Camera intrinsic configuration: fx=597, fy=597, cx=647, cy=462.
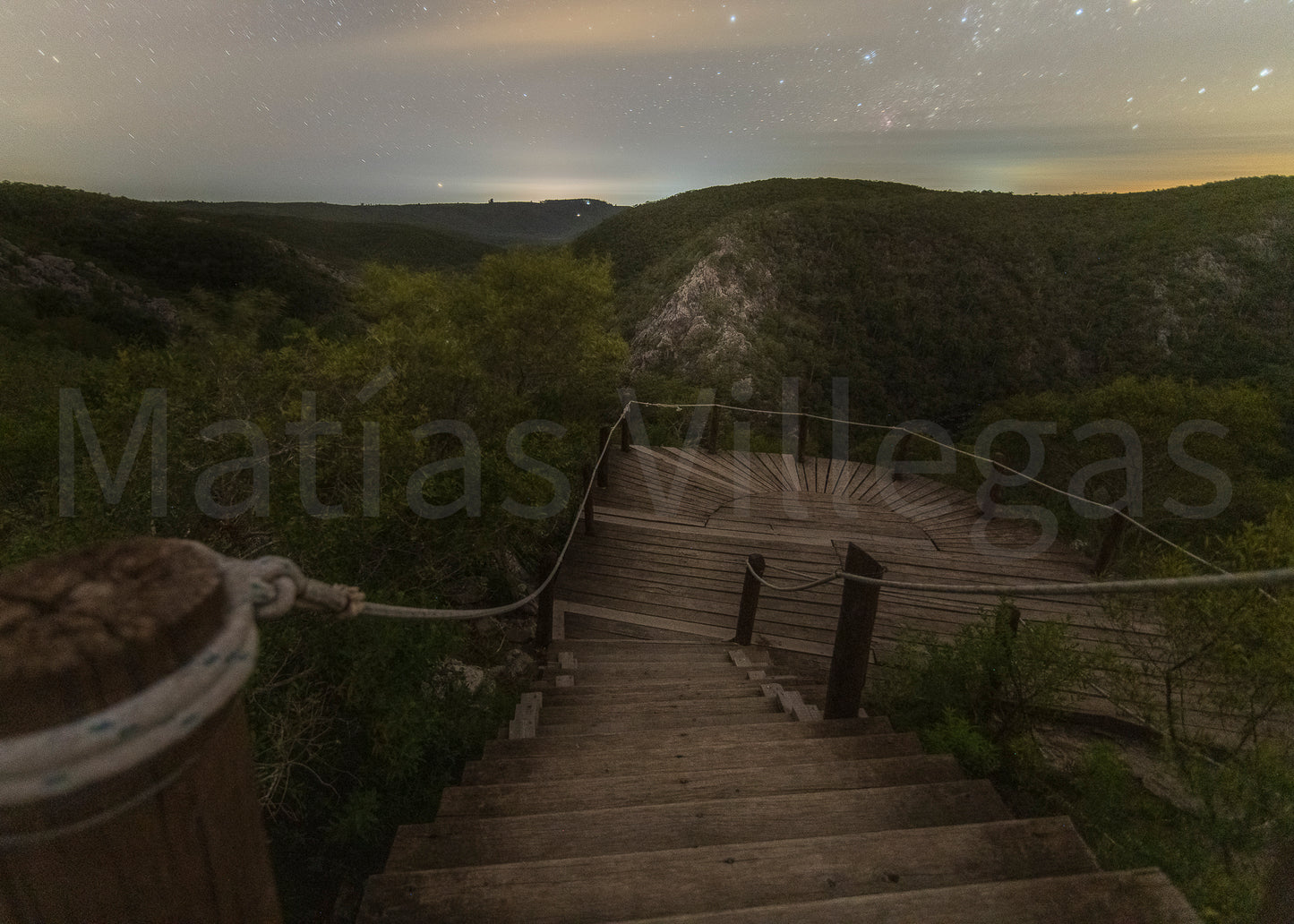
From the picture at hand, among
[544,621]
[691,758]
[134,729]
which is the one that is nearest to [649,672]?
[544,621]

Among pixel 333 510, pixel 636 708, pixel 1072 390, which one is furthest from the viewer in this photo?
pixel 1072 390

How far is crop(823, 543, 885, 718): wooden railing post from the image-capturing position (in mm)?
Result: 2854

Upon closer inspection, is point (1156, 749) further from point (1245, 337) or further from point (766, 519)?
point (1245, 337)

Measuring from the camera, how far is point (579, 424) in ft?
38.0

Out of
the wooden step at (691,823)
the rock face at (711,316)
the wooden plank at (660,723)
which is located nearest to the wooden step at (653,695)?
the wooden plank at (660,723)

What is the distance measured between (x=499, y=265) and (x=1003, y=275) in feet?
149

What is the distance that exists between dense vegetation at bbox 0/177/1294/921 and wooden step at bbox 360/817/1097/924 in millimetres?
1487

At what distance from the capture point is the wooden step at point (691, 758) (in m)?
2.49

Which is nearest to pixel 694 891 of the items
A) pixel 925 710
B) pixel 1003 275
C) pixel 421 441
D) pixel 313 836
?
pixel 925 710

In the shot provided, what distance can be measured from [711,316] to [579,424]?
27.4 meters

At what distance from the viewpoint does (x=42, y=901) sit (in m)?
0.53

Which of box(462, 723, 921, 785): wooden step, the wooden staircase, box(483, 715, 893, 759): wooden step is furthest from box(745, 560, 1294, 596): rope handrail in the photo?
box(483, 715, 893, 759): wooden step

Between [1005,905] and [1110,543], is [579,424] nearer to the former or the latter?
[1110,543]

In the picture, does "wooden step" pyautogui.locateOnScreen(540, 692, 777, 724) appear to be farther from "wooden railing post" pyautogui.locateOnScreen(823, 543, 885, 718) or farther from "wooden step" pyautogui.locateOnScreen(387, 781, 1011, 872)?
"wooden step" pyautogui.locateOnScreen(387, 781, 1011, 872)
